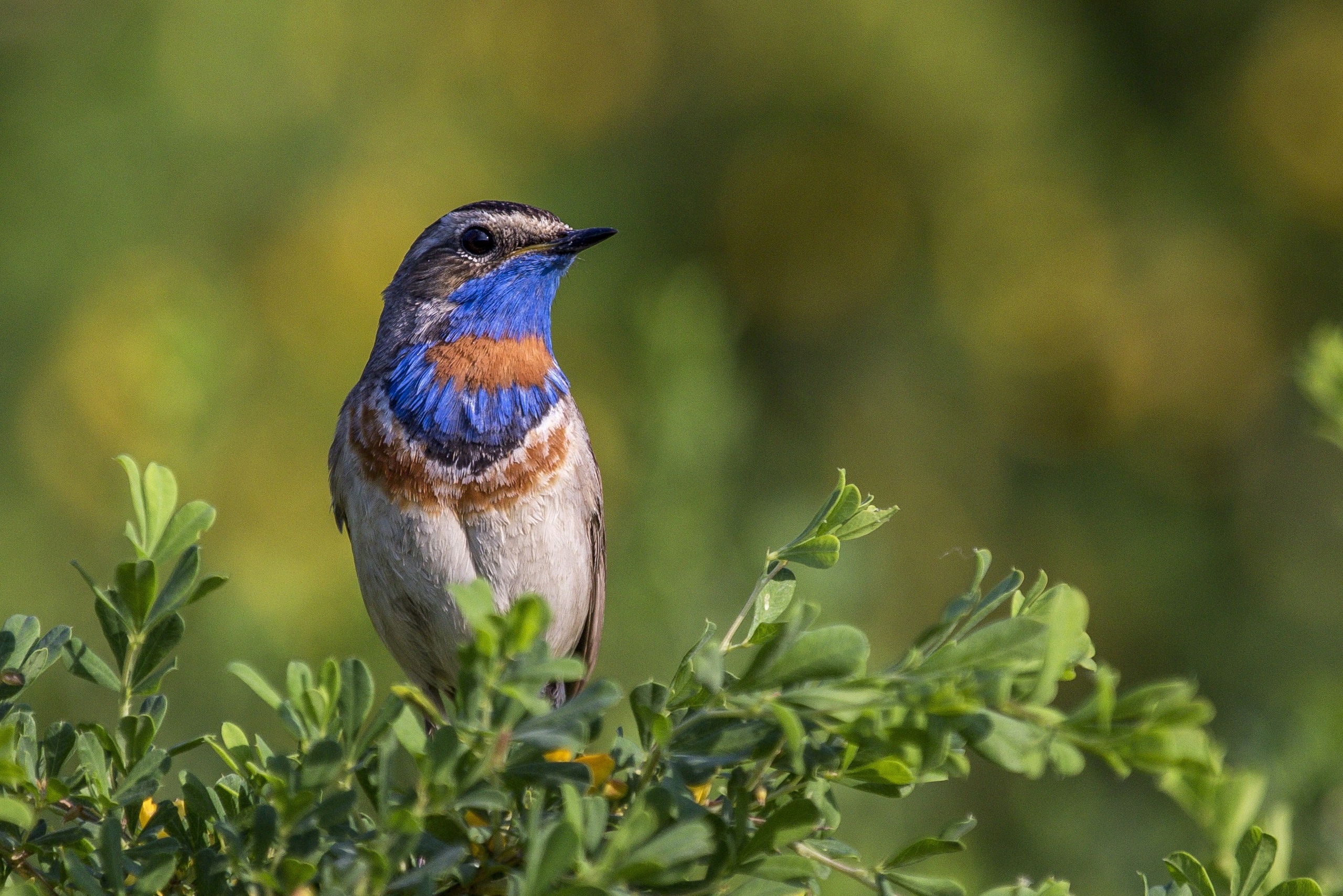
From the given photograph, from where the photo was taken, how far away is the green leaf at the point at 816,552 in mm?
1954

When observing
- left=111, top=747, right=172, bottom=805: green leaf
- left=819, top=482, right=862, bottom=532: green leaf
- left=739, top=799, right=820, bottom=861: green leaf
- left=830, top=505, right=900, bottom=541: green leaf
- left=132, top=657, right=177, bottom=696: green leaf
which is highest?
left=819, top=482, right=862, bottom=532: green leaf

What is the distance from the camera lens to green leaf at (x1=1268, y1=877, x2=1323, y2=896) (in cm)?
169

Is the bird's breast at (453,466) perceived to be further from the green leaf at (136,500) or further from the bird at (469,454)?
the green leaf at (136,500)

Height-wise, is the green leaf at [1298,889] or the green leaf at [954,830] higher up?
the green leaf at [954,830]

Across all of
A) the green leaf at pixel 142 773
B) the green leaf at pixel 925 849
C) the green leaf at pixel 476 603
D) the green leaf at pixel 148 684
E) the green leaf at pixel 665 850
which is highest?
the green leaf at pixel 476 603

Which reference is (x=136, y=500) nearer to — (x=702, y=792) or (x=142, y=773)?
(x=142, y=773)

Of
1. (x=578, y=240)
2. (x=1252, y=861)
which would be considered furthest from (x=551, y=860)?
(x=578, y=240)

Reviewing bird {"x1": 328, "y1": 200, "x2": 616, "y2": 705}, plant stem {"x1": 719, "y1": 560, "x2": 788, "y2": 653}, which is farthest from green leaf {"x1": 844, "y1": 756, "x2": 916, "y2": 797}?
bird {"x1": 328, "y1": 200, "x2": 616, "y2": 705}

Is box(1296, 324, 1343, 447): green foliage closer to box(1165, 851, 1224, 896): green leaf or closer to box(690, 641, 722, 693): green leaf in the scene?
box(1165, 851, 1224, 896): green leaf

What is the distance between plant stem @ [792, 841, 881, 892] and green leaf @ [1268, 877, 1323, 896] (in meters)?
0.51

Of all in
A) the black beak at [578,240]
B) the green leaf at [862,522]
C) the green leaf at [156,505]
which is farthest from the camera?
the black beak at [578,240]

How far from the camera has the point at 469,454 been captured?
11.6 ft

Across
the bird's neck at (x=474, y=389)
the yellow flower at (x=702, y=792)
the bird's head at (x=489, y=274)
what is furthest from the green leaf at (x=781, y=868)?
the bird's head at (x=489, y=274)

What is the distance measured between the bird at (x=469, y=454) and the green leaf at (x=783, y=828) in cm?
173
